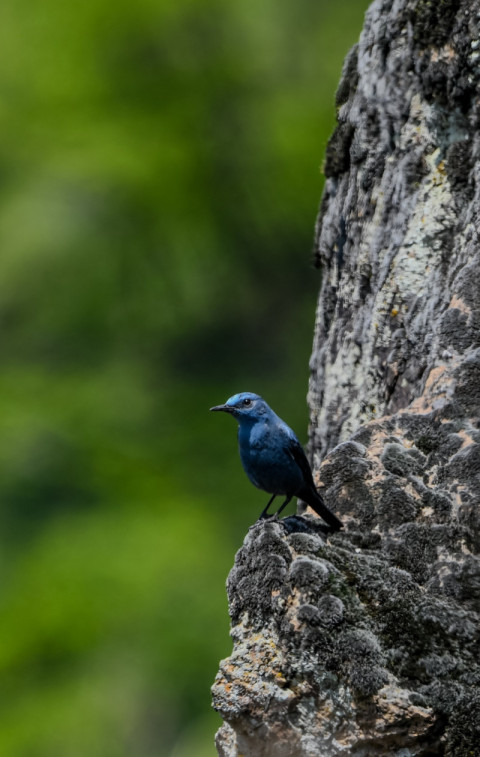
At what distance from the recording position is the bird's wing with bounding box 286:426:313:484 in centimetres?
492

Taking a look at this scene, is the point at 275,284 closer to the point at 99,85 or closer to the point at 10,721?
the point at 99,85

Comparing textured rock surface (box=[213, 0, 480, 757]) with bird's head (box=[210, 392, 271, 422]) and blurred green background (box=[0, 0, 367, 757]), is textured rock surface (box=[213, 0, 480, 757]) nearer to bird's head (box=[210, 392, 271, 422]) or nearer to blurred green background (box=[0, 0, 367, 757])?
bird's head (box=[210, 392, 271, 422])

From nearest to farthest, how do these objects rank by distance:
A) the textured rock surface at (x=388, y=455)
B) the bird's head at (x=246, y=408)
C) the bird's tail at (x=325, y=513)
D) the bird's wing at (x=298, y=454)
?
the textured rock surface at (x=388, y=455)
the bird's tail at (x=325, y=513)
the bird's wing at (x=298, y=454)
the bird's head at (x=246, y=408)

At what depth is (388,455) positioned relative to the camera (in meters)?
4.57

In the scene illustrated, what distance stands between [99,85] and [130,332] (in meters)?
8.07

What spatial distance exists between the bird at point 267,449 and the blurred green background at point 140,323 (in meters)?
7.56

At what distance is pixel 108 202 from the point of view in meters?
22.2

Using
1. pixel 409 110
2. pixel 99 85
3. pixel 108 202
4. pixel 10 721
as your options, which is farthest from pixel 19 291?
pixel 409 110

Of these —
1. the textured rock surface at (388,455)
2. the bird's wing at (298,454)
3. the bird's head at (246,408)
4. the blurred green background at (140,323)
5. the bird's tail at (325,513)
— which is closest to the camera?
the textured rock surface at (388,455)

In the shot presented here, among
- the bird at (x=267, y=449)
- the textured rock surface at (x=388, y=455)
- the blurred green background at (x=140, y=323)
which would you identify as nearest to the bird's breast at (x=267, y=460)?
the bird at (x=267, y=449)

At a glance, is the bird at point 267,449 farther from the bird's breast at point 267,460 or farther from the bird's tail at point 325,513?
the bird's tail at point 325,513

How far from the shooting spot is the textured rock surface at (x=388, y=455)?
3.75 m

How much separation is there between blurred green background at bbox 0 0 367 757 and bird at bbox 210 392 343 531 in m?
7.56

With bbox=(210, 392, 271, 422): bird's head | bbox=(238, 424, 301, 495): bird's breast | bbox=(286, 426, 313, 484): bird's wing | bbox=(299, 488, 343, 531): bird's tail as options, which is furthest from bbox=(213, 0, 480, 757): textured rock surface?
bbox=(210, 392, 271, 422): bird's head
